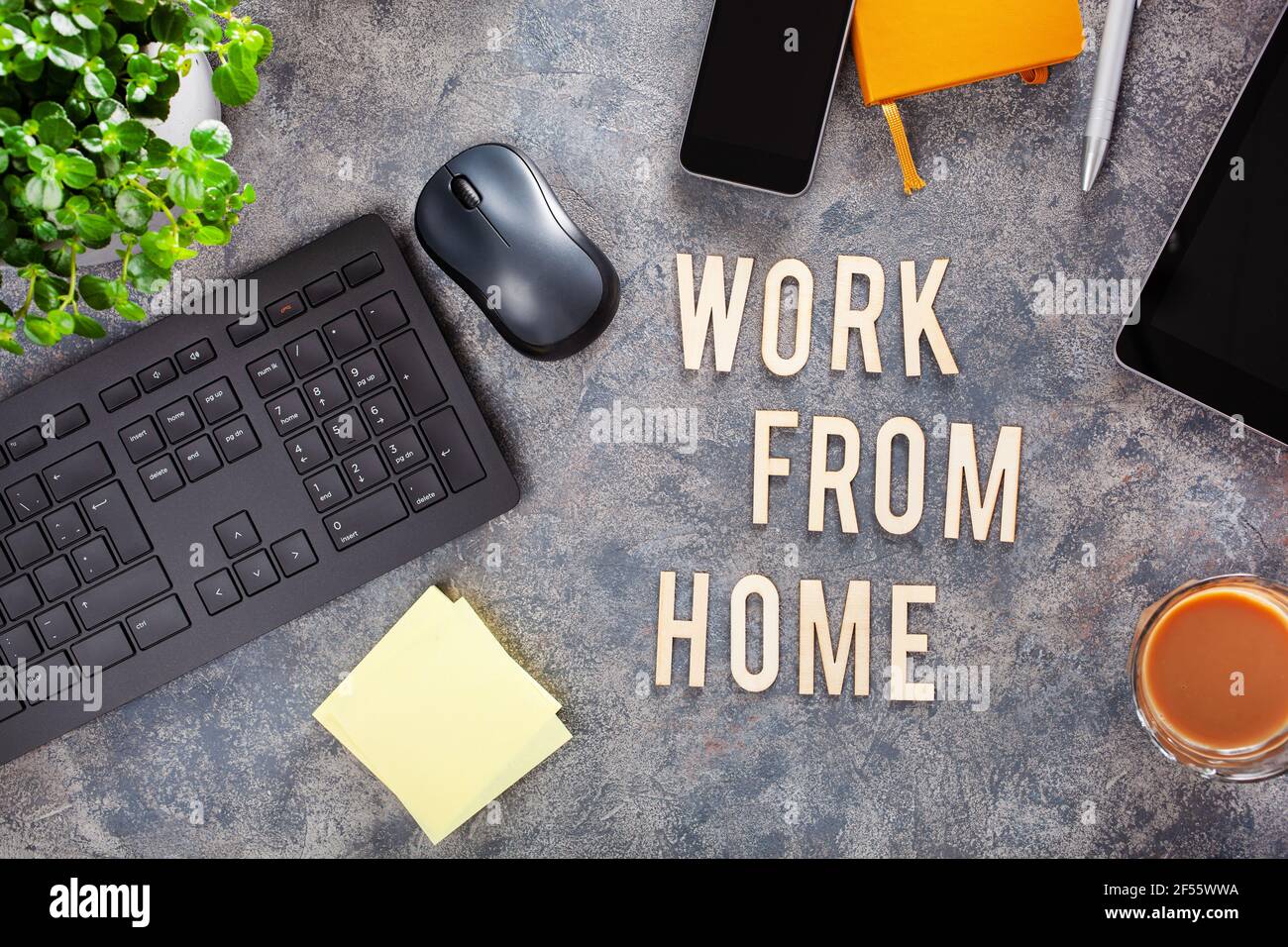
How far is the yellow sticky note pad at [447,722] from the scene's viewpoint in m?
0.83

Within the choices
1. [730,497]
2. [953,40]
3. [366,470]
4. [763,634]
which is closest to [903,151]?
[953,40]

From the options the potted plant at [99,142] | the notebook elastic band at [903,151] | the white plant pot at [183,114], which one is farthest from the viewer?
the notebook elastic band at [903,151]

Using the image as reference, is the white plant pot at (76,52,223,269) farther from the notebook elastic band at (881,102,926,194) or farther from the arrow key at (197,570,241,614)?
the notebook elastic band at (881,102,926,194)

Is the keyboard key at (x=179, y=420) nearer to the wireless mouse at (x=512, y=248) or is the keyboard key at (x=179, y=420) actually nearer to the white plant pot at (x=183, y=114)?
the white plant pot at (x=183, y=114)

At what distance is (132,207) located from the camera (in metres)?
0.56

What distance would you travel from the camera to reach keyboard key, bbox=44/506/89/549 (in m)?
0.80

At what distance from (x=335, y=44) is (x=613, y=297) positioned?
35 cm

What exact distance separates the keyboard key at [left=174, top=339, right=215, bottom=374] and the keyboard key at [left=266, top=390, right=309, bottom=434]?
0.22 feet

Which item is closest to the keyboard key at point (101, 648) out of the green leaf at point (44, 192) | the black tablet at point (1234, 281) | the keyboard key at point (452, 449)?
the keyboard key at point (452, 449)

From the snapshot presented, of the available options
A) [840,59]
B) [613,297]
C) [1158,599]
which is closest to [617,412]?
[613,297]

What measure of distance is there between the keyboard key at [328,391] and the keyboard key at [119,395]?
0.15 metres
